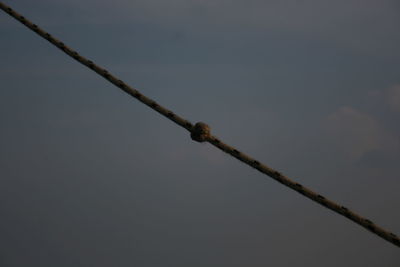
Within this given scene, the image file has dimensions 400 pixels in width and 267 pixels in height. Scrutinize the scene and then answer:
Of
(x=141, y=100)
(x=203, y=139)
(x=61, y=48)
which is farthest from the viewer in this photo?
(x=61, y=48)

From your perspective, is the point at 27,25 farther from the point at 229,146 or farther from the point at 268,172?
the point at 268,172

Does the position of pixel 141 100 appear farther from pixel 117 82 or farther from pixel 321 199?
pixel 321 199

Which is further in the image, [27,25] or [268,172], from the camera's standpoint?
[27,25]

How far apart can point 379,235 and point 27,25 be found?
1431 centimetres

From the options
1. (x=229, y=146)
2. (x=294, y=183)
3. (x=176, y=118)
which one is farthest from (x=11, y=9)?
(x=294, y=183)

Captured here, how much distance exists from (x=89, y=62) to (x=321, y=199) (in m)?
8.94

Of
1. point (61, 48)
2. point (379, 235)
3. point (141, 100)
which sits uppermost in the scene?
point (61, 48)

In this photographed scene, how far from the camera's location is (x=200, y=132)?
952 cm

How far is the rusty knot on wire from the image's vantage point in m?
9.52

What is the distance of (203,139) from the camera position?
9.57 meters

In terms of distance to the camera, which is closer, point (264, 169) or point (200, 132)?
point (200, 132)

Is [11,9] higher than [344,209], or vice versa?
[11,9]

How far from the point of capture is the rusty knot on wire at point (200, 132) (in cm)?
952

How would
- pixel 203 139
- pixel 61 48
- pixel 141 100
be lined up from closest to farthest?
pixel 203 139, pixel 141 100, pixel 61 48
